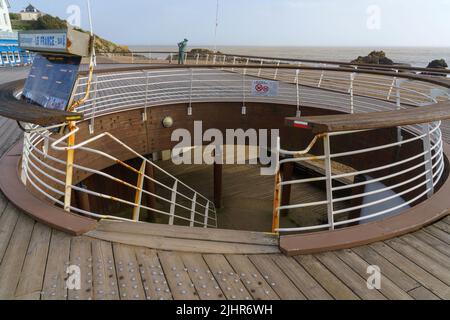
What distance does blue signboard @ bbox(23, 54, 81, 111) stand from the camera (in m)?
3.03

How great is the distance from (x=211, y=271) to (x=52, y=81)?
2695 millimetres

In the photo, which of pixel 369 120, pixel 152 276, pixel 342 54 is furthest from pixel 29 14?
pixel 369 120

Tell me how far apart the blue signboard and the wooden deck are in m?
1.42

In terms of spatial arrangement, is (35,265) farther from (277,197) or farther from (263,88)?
(263,88)

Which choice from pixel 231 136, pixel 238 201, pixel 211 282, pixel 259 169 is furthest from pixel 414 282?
pixel 259 169

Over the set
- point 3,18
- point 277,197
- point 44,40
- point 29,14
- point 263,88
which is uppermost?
point 29,14

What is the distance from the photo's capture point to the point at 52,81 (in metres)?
3.21

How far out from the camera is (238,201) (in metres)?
11.2

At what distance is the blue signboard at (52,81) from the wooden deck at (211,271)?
1.42 m

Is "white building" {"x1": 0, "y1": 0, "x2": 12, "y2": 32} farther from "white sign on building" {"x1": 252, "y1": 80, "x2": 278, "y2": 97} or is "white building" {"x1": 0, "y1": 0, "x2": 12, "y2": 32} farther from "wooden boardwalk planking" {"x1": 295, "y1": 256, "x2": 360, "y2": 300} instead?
"wooden boardwalk planking" {"x1": 295, "y1": 256, "x2": 360, "y2": 300}

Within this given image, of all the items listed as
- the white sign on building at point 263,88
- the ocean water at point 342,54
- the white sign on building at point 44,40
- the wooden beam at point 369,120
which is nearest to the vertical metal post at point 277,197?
the wooden beam at point 369,120

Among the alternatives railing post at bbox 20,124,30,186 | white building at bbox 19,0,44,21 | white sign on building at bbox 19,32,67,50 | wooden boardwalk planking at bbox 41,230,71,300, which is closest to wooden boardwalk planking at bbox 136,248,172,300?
wooden boardwalk planking at bbox 41,230,71,300
